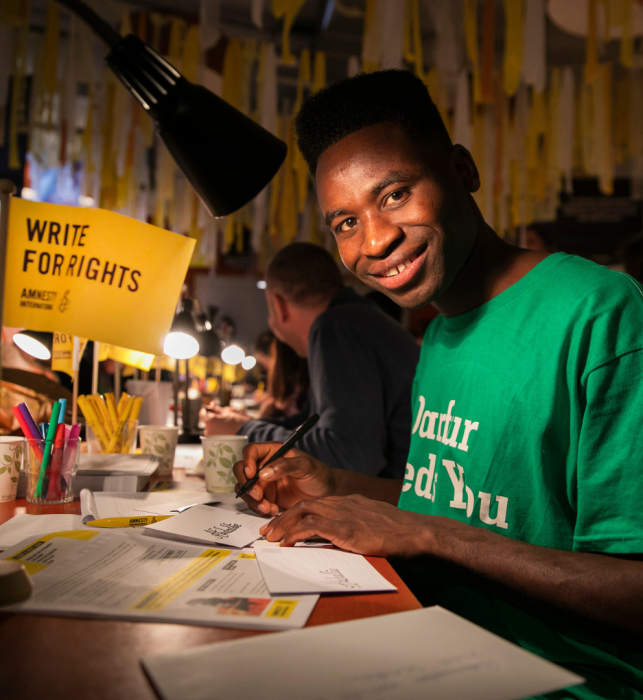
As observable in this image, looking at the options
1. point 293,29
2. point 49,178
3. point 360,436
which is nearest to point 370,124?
point 360,436

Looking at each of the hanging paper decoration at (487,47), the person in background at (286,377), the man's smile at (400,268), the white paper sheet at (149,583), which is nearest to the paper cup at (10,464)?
the white paper sheet at (149,583)

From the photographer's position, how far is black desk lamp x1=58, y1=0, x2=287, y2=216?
1.32 m

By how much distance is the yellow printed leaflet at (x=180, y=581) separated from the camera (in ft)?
1.92

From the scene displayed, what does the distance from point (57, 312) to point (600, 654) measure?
4.03ft

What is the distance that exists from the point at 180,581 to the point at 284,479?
0.48 m

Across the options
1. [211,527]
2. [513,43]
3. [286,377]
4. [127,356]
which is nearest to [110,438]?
[127,356]

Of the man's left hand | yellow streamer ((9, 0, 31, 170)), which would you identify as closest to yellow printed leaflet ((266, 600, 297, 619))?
the man's left hand

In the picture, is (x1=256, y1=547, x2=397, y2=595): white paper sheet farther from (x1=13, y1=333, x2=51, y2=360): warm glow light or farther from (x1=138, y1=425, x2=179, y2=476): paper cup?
(x1=13, y1=333, x2=51, y2=360): warm glow light

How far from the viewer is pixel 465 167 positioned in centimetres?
117

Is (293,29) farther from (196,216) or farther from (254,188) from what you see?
(254,188)

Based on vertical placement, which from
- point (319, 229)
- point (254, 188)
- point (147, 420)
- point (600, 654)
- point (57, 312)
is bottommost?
point (600, 654)

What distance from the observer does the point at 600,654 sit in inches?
30.9

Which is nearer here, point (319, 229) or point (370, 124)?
point (370, 124)

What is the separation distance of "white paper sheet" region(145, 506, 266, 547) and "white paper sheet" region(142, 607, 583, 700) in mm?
342
